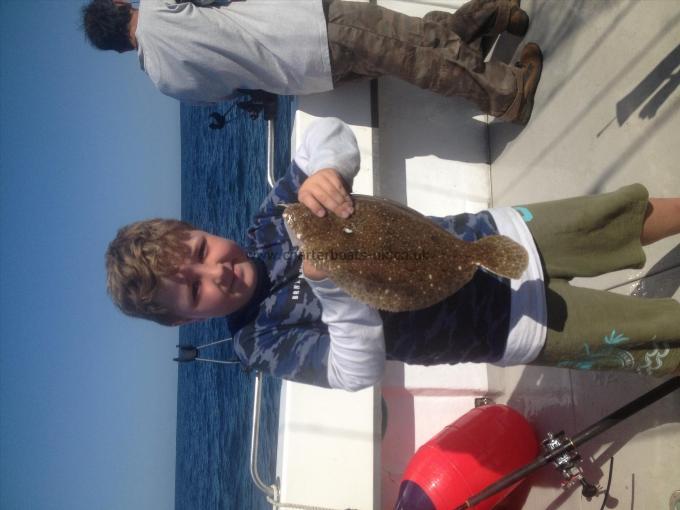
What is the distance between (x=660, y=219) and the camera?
1.94m

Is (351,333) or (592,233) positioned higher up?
(592,233)

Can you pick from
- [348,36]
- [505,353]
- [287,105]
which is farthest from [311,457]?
[287,105]

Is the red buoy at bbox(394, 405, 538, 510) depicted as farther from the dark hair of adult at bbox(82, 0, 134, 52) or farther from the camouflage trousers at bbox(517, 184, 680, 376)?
the dark hair of adult at bbox(82, 0, 134, 52)

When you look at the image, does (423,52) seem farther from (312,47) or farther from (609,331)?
(609,331)

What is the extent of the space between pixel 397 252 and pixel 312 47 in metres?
2.04

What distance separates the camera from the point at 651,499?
2227mm

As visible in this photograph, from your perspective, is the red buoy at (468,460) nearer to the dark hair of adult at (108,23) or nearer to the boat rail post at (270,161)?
the boat rail post at (270,161)

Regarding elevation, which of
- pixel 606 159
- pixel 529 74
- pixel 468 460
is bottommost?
pixel 468 460

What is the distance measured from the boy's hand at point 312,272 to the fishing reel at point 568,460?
1.66m

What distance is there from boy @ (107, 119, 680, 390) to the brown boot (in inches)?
64.6

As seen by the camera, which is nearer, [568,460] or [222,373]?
[568,460]

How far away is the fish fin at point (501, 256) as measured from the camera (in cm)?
155

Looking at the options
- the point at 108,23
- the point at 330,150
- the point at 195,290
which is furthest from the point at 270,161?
the point at 195,290

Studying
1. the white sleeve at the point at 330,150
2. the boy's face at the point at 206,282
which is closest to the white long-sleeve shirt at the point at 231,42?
the white sleeve at the point at 330,150
